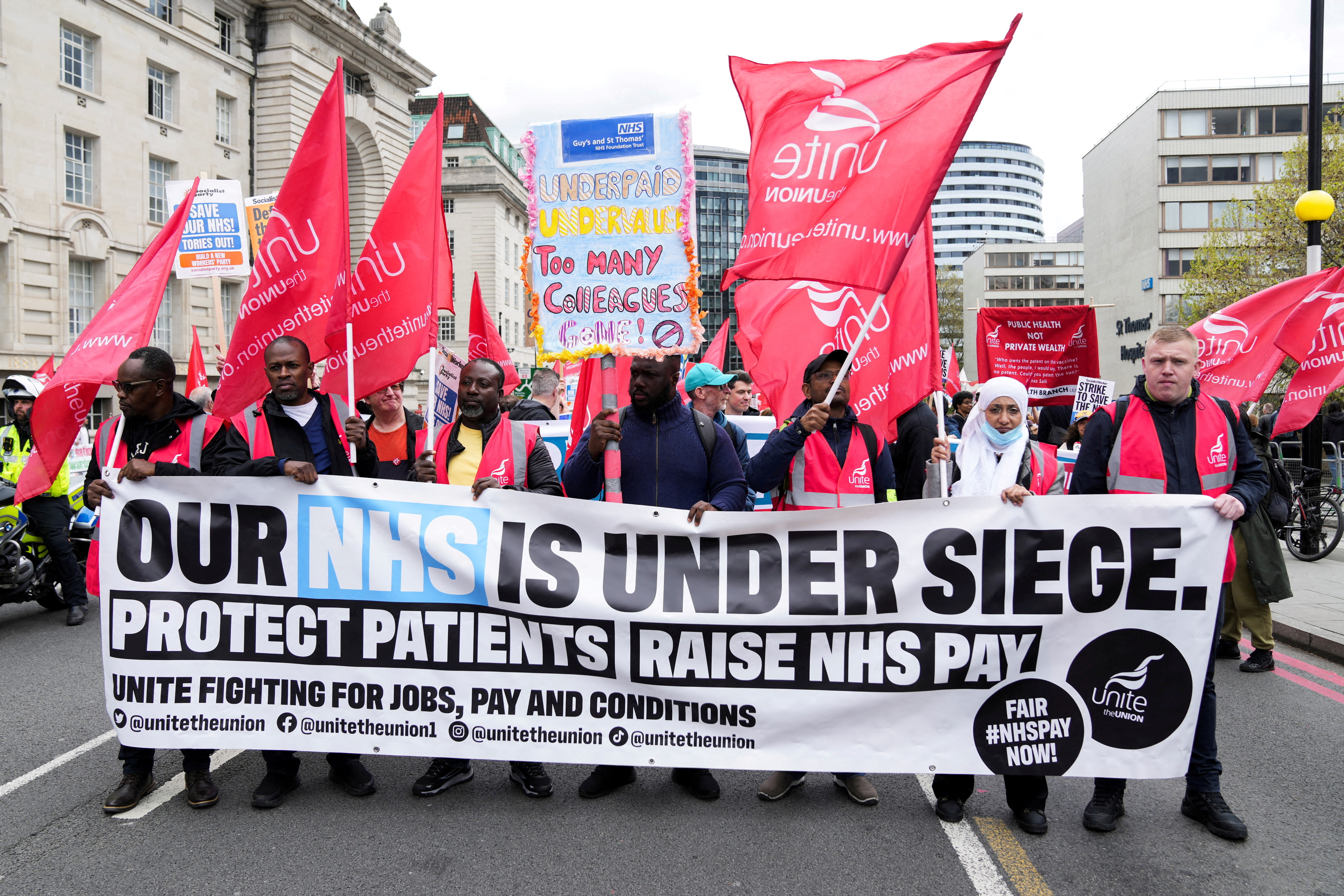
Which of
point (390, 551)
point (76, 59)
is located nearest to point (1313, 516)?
point (390, 551)

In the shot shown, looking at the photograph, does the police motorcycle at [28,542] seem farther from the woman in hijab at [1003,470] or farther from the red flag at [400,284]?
the woman in hijab at [1003,470]

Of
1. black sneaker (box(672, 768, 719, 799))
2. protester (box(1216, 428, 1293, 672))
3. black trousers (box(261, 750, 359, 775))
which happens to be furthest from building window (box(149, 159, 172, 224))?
protester (box(1216, 428, 1293, 672))

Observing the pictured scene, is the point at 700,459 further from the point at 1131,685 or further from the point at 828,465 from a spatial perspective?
the point at 1131,685

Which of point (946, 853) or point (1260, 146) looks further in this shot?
point (1260, 146)

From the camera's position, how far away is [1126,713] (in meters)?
3.76

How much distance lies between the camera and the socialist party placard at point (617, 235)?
177 inches

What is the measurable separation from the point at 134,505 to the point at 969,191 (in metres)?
169

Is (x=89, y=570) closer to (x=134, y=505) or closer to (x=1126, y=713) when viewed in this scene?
(x=134, y=505)

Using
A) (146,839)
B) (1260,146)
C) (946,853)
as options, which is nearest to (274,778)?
(146,839)

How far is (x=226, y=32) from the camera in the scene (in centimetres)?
3166

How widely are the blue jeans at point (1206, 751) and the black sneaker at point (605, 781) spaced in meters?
2.05

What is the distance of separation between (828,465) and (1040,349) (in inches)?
234

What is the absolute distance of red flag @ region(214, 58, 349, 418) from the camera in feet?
15.0

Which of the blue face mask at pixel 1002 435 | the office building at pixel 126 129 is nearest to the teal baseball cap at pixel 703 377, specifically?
the blue face mask at pixel 1002 435
